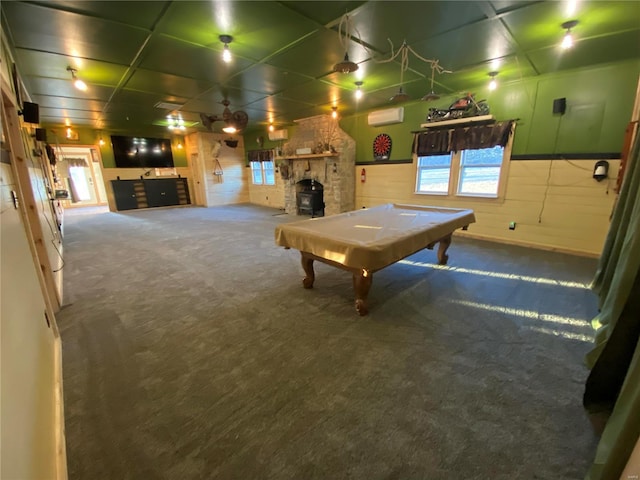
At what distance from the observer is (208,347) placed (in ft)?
6.66

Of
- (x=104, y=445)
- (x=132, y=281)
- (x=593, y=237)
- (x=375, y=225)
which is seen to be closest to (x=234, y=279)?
(x=132, y=281)

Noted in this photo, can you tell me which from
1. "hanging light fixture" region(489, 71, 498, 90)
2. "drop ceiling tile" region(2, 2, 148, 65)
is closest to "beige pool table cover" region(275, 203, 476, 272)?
"hanging light fixture" region(489, 71, 498, 90)

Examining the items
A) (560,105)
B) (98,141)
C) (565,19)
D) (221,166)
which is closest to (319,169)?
(221,166)

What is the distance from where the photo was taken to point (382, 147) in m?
6.02

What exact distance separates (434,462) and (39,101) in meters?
7.81

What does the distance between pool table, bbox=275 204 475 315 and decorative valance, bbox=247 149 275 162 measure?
635 cm

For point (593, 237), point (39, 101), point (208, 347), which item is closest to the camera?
point (208, 347)

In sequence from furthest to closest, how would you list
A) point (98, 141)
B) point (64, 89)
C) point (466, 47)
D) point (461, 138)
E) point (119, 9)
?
point (98, 141) → point (461, 138) → point (64, 89) → point (466, 47) → point (119, 9)

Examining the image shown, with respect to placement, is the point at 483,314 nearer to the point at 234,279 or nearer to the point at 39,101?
the point at 234,279

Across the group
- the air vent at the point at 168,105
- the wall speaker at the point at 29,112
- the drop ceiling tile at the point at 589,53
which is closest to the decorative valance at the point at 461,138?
the drop ceiling tile at the point at 589,53

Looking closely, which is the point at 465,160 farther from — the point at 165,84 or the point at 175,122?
the point at 175,122

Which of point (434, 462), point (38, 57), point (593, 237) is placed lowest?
point (434, 462)

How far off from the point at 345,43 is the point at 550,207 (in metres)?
3.90

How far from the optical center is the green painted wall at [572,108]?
11.4ft
